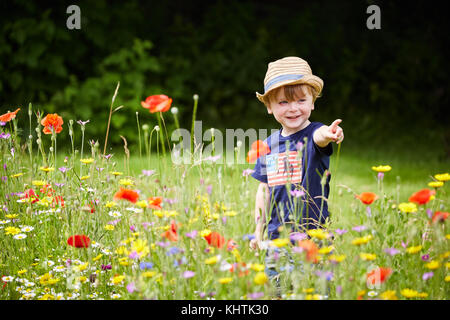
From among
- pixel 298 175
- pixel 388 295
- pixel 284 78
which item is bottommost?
pixel 388 295

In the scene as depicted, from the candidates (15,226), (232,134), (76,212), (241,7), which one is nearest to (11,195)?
(15,226)

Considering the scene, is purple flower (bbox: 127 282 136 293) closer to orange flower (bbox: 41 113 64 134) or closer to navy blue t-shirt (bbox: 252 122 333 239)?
navy blue t-shirt (bbox: 252 122 333 239)

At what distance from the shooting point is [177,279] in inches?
73.5

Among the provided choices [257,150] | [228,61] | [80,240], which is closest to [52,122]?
A: [80,240]

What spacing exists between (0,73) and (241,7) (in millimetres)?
3204

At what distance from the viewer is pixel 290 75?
7.72ft

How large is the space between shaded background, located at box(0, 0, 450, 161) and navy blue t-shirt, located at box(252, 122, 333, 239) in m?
2.86

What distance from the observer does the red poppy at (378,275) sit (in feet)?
5.77

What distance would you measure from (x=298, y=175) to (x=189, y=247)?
0.64 m

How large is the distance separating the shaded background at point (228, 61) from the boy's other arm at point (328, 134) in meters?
2.96

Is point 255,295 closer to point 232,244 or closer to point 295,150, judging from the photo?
point 232,244

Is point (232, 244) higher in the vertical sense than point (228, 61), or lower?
lower

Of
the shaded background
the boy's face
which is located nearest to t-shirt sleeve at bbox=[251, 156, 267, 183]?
the boy's face

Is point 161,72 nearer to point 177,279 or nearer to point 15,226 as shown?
point 15,226
